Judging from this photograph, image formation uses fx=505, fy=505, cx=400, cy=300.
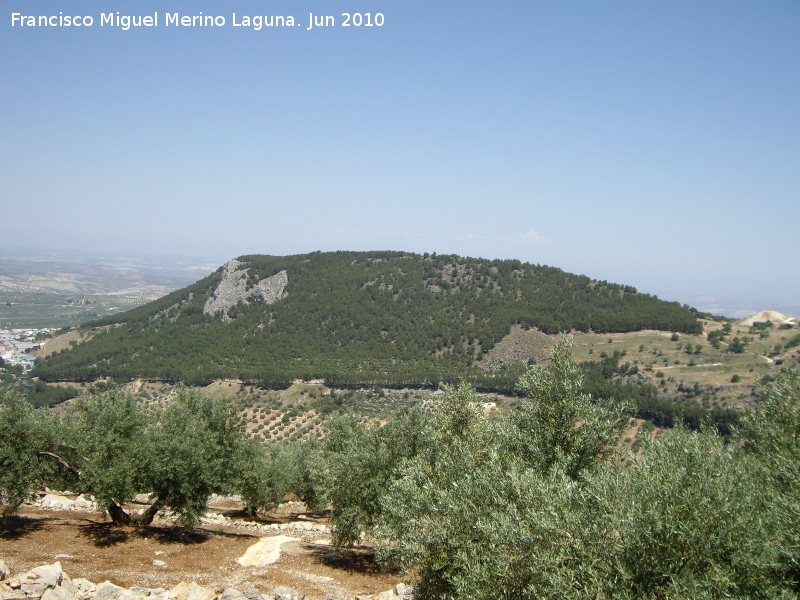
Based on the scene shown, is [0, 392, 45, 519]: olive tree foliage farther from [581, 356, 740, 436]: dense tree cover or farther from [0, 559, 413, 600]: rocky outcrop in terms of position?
[581, 356, 740, 436]: dense tree cover

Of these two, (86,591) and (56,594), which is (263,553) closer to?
(86,591)

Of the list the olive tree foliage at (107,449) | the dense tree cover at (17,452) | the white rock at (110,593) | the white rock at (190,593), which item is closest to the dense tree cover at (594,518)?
the white rock at (190,593)

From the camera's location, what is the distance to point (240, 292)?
315 ft

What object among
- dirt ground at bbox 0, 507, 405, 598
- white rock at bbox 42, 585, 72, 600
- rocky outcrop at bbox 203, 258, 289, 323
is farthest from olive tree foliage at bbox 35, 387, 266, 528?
rocky outcrop at bbox 203, 258, 289, 323

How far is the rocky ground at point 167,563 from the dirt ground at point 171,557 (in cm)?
3

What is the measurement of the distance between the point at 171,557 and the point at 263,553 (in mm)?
3366

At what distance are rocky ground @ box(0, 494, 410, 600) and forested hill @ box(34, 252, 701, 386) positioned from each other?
149 feet

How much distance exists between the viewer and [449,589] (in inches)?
449

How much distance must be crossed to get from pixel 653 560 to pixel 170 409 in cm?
1944

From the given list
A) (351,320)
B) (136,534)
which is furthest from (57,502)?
(351,320)

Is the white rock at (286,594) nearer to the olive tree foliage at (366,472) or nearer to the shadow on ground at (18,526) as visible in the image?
the olive tree foliage at (366,472)

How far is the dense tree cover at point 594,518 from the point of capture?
7.69m

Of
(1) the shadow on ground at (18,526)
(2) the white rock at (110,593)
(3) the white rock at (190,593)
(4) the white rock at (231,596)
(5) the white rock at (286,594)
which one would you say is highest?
(2) the white rock at (110,593)

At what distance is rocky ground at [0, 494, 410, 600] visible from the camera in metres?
13.7
